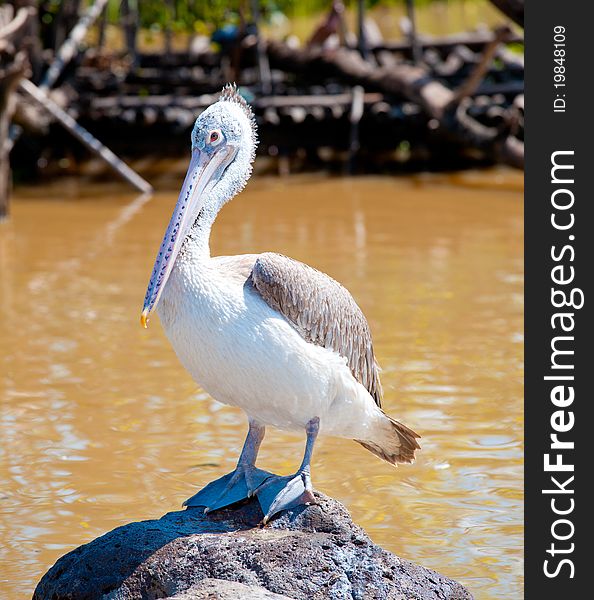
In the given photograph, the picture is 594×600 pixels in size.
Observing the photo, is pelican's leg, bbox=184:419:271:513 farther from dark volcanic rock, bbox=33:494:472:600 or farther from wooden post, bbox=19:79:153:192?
wooden post, bbox=19:79:153:192

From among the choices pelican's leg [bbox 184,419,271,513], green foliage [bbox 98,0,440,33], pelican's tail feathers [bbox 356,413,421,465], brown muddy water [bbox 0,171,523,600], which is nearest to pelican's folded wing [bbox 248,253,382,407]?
pelican's tail feathers [bbox 356,413,421,465]

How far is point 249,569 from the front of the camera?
3.29 metres

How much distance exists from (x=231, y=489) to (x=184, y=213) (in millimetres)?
850

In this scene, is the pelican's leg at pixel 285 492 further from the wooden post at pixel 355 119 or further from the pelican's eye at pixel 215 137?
the wooden post at pixel 355 119

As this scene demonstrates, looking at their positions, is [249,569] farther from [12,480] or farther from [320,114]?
[320,114]

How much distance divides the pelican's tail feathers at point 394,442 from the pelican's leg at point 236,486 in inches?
19.0

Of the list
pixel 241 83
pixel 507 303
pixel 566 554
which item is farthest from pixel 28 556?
pixel 241 83

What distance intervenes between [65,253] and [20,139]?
4.12 metres

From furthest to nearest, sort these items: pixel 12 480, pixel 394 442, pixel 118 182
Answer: pixel 118 182, pixel 12 480, pixel 394 442

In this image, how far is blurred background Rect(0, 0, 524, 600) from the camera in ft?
15.8

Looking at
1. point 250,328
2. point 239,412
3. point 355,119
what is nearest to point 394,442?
point 250,328

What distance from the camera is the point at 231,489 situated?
3648mm

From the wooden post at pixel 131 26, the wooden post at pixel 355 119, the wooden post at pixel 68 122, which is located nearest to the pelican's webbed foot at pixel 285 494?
the wooden post at pixel 68 122

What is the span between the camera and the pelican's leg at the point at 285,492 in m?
3.50
